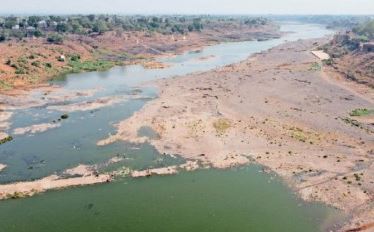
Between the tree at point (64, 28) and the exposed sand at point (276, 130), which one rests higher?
the tree at point (64, 28)

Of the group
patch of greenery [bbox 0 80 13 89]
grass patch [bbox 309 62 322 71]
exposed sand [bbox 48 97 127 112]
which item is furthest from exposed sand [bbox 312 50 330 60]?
patch of greenery [bbox 0 80 13 89]

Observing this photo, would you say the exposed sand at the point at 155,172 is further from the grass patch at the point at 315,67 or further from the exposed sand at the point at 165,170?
the grass patch at the point at 315,67

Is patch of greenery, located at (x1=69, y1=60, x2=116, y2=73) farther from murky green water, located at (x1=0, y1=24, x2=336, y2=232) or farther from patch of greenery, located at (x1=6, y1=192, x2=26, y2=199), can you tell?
patch of greenery, located at (x1=6, y1=192, x2=26, y2=199)

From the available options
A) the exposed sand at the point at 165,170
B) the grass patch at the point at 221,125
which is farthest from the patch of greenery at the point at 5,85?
the exposed sand at the point at 165,170

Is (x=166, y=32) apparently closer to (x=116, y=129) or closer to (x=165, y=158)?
(x=116, y=129)

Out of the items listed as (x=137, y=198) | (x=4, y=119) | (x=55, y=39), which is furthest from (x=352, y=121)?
(x=55, y=39)

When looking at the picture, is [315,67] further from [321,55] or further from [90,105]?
[90,105]
